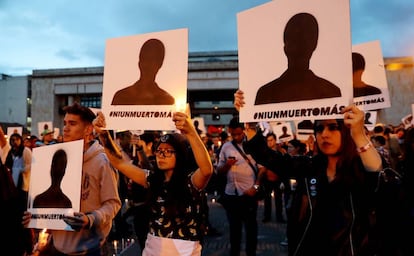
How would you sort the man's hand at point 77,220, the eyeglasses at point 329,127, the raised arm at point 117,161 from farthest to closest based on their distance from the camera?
the raised arm at point 117,161 < the man's hand at point 77,220 < the eyeglasses at point 329,127

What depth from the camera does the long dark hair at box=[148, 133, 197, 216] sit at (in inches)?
130

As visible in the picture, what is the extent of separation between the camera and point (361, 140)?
2.55m

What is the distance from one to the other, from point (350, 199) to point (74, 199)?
1968 mm

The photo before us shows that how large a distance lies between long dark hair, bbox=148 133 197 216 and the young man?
1.15ft

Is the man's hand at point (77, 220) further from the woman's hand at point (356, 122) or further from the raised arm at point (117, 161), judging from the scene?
the woman's hand at point (356, 122)

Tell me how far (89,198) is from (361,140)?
212 centimetres

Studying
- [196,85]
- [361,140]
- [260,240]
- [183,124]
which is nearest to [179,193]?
[183,124]

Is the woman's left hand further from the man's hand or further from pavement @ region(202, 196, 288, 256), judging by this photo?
pavement @ region(202, 196, 288, 256)

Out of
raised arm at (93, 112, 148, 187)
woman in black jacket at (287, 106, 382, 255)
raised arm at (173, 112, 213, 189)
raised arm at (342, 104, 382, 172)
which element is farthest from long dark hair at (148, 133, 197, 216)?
raised arm at (342, 104, 382, 172)

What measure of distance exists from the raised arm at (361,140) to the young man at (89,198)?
1935mm

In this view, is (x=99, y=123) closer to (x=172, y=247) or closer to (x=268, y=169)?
(x=172, y=247)

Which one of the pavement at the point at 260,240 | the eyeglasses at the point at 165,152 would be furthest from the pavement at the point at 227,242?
the eyeglasses at the point at 165,152

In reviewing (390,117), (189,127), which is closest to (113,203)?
(189,127)

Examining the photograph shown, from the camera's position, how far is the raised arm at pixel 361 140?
2.54 meters
